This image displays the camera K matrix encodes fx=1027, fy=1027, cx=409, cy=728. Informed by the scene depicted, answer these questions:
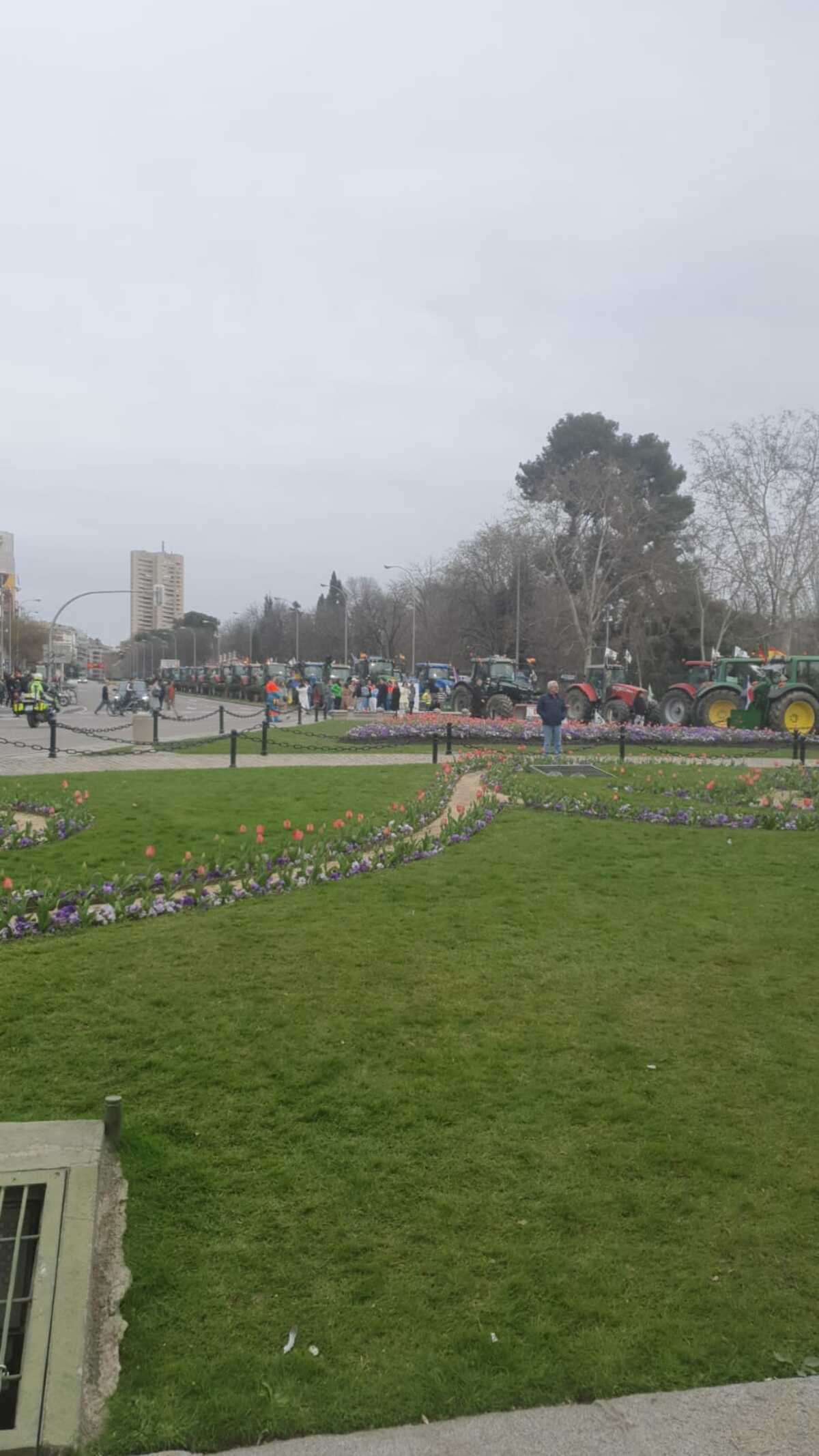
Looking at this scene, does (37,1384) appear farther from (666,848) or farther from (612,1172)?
(666,848)

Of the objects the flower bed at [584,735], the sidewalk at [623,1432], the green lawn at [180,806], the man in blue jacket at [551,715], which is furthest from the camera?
the flower bed at [584,735]

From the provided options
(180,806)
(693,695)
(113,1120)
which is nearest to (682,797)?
(180,806)

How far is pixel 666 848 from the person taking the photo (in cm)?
997

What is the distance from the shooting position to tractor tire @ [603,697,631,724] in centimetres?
3178

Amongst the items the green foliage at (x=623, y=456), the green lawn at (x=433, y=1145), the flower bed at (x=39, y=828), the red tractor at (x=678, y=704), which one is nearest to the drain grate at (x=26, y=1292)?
the green lawn at (x=433, y=1145)

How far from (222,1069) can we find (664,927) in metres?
3.53

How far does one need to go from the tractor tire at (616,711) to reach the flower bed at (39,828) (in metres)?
22.1

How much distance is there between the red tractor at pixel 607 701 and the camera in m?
31.9

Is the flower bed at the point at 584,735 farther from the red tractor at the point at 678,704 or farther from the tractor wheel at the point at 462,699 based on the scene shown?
the tractor wheel at the point at 462,699

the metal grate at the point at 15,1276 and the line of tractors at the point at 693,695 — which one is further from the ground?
the line of tractors at the point at 693,695

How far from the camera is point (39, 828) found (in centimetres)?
1056

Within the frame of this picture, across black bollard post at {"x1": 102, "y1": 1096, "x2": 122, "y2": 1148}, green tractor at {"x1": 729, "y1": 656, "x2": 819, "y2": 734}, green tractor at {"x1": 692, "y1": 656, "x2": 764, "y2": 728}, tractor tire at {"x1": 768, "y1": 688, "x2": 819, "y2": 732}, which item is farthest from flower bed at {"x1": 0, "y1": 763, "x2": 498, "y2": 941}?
green tractor at {"x1": 692, "y1": 656, "x2": 764, "y2": 728}

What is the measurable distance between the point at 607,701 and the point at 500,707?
3521mm

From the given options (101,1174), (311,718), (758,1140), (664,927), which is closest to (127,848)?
(664,927)
